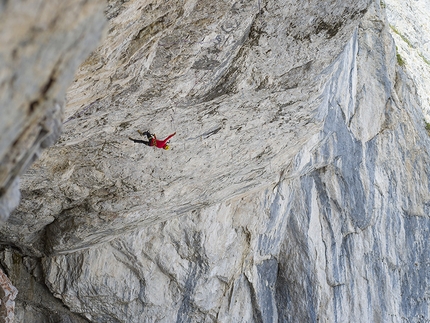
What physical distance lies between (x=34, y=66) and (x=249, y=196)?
11.6 metres

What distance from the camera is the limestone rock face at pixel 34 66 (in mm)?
3242

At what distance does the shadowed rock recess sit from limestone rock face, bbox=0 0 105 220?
467 centimetres

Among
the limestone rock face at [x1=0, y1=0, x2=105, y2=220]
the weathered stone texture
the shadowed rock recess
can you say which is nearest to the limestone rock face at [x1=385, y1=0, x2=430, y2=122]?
the shadowed rock recess

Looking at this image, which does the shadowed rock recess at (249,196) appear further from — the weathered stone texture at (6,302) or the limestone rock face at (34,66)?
the limestone rock face at (34,66)

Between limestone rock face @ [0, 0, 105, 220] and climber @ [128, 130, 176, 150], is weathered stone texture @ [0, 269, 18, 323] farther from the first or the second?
limestone rock face @ [0, 0, 105, 220]

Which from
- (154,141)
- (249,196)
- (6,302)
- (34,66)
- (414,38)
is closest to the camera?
(34,66)

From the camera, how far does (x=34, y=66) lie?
3482 millimetres

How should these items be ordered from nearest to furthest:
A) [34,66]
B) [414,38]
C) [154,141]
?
[34,66]
[154,141]
[414,38]

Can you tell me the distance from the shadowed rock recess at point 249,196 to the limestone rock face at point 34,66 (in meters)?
4.67

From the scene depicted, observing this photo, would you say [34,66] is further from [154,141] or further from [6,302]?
[6,302]

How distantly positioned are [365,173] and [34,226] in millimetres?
11009

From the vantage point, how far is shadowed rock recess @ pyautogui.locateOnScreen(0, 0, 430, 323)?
31.0 ft

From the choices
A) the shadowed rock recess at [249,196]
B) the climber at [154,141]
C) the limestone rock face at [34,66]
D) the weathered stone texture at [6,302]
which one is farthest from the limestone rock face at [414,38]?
the weathered stone texture at [6,302]

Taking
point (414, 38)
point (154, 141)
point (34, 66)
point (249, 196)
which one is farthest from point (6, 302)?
point (414, 38)
